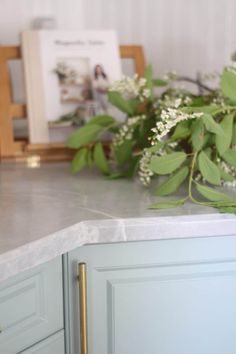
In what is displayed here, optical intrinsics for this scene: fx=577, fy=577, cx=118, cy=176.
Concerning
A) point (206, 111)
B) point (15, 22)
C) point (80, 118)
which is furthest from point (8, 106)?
point (206, 111)

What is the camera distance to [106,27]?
65.6 inches

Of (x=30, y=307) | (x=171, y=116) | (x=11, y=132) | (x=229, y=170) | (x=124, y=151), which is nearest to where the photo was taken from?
(x=30, y=307)

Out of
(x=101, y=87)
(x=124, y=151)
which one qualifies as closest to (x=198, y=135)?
(x=124, y=151)

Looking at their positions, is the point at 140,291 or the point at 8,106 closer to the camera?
the point at 140,291

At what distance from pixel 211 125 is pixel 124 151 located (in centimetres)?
31

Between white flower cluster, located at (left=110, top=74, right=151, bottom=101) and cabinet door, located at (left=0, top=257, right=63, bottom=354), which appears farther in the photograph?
white flower cluster, located at (left=110, top=74, right=151, bottom=101)

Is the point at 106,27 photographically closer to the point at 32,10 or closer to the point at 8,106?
the point at 32,10

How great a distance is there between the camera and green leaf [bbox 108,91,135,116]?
131cm

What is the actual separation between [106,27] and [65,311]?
0.96 m

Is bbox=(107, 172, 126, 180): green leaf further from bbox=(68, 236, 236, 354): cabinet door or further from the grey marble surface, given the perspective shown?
bbox=(68, 236, 236, 354): cabinet door

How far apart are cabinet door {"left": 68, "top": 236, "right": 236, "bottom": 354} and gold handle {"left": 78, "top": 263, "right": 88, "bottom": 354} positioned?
0.01m

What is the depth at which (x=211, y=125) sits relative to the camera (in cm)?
102

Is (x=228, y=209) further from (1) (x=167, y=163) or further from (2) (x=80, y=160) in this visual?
(2) (x=80, y=160)

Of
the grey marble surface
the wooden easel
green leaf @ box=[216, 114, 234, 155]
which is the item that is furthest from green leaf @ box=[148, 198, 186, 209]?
the wooden easel
